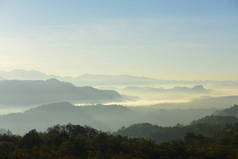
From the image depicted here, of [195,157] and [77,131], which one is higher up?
[77,131]

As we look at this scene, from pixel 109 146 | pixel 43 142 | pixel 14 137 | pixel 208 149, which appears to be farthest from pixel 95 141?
pixel 208 149

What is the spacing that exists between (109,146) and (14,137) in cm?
3503

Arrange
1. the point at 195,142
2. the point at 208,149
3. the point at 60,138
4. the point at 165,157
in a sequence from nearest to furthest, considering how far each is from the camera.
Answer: the point at 165,157
the point at 208,149
the point at 60,138
the point at 195,142

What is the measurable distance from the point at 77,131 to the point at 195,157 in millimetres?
61575

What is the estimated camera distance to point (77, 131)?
148500 mm

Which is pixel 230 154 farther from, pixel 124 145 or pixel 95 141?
pixel 95 141

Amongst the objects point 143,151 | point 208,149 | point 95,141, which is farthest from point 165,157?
point 95,141

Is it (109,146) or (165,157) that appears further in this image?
(109,146)

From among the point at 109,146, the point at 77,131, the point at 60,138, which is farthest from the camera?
the point at 77,131

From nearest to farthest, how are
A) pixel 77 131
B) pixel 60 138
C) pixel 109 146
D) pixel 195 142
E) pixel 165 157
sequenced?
pixel 165 157 < pixel 109 146 < pixel 60 138 < pixel 195 142 < pixel 77 131

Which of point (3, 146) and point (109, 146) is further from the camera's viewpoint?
point (109, 146)

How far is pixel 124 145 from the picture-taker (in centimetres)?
10881

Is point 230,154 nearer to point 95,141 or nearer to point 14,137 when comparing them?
point 95,141

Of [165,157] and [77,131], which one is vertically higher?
[77,131]
